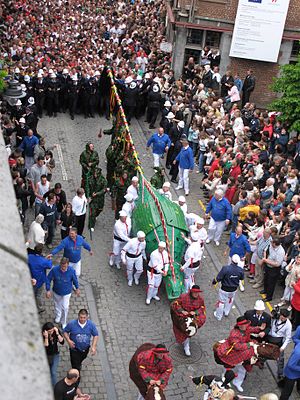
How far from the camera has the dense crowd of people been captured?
10.1 metres

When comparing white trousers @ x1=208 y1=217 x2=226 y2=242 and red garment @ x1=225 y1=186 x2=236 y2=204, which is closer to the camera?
white trousers @ x1=208 y1=217 x2=226 y2=242

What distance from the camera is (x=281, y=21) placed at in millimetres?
23969

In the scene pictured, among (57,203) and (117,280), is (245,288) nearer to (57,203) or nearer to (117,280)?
(117,280)

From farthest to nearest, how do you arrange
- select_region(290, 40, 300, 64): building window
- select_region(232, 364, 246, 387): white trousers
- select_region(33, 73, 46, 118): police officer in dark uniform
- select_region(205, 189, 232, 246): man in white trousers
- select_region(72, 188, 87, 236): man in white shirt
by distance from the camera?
select_region(290, 40, 300, 64): building window, select_region(33, 73, 46, 118): police officer in dark uniform, select_region(205, 189, 232, 246): man in white trousers, select_region(72, 188, 87, 236): man in white shirt, select_region(232, 364, 246, 387): white trousers

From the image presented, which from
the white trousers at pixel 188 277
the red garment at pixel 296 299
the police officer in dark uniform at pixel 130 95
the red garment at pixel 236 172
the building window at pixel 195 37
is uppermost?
the building window at pixel 195 37

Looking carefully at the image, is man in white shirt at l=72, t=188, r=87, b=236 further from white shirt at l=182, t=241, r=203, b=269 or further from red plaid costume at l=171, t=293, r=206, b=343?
red plaid costume at l=171, t=293, r=206, b=343

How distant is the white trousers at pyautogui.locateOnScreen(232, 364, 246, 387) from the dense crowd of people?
27mm

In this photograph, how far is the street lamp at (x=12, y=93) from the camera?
18266 mm

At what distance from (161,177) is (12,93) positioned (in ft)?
21.0

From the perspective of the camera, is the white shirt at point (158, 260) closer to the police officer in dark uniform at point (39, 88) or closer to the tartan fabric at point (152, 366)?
the tartan fabric at point (152, 366)

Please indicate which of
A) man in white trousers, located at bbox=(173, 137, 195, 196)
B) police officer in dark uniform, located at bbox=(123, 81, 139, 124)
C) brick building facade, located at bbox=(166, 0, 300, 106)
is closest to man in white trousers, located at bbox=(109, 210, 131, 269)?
man in white trousers, located at bbox=(173, 137, 195, 196)

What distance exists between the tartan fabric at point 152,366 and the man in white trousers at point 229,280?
3.11 metres

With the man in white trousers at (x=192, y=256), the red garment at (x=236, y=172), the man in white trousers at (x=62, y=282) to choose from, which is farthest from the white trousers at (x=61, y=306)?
the red garment at (x=236, y=172)

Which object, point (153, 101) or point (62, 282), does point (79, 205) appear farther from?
point (153, 101)
